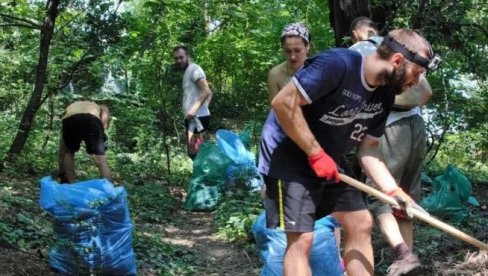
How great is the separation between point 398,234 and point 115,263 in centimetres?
187

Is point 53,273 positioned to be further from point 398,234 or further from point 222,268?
point 398,234

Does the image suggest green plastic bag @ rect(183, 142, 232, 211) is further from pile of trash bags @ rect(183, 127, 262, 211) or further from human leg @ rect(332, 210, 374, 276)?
human leg @ rect(332, 210, 374, 276)

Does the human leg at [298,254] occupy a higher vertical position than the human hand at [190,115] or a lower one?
lower

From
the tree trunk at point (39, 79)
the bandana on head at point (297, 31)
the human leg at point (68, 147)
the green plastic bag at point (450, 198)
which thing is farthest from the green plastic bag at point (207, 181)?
the bandana on head at point (297, 31)

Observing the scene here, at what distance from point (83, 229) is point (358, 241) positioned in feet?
5.80

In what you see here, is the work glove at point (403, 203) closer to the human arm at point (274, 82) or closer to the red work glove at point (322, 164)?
the red work glove at point (322, 164)

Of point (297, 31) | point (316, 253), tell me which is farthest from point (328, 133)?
point (297, 31)

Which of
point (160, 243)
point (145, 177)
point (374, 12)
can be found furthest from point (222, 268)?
point (145, 177)

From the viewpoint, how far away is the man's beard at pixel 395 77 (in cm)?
282

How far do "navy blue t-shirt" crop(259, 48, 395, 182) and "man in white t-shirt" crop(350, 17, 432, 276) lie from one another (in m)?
0.79

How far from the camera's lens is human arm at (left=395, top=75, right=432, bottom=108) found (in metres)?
3.96

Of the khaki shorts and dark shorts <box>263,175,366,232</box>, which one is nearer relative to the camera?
dark shorts <box>263,175,366,232</box>

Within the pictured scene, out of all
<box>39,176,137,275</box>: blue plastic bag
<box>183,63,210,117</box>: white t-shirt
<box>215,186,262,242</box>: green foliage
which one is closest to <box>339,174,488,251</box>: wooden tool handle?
<box>39,176,137,275</box>: blue plastic bag

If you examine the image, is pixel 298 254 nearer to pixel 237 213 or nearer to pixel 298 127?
pixel 298 127
